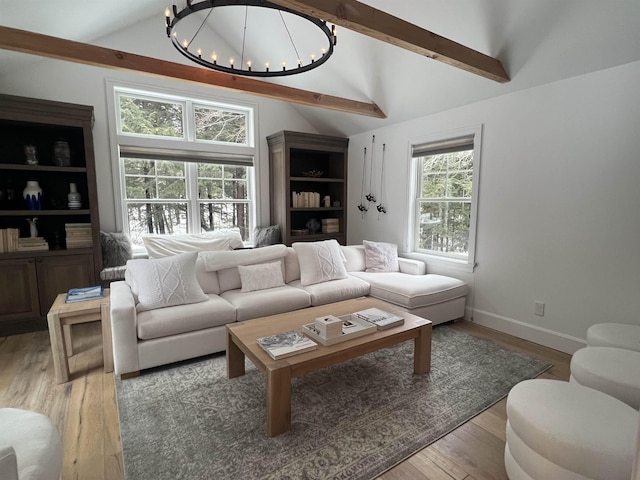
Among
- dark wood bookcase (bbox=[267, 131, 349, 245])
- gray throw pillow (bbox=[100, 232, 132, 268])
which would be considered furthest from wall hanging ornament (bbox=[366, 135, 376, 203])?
gray throw pillow (bbox=[100, 232, 132, 268])

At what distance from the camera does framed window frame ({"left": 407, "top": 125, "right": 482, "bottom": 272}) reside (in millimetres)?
3502

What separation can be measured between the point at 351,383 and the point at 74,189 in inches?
138

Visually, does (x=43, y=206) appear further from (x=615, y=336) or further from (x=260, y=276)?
(x=615, y=336)

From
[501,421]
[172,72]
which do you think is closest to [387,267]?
[501,421]

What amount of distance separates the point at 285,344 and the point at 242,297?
3.73 ft

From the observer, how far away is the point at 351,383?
237 cm

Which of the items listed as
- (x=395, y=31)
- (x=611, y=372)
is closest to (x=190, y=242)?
(x=395, y=31)

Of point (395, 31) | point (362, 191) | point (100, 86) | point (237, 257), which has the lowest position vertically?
point (237, 257)

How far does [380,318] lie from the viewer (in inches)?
97.3

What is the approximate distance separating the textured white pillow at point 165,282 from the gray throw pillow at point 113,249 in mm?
1073

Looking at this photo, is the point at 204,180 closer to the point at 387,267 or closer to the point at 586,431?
the point at 387,267

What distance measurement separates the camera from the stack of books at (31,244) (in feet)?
10.7

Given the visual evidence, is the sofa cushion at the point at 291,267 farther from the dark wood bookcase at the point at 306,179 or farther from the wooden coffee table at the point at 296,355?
the dark wood bookcase at the point at 306,179

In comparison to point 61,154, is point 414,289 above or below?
below
